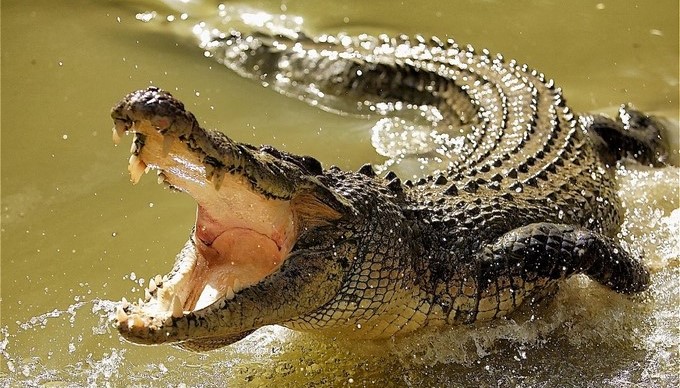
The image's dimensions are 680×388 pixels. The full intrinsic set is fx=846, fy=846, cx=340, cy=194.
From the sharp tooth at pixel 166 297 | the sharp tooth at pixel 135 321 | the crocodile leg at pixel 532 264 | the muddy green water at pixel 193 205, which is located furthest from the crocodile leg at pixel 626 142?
the sharp tooth at pixel 135 321

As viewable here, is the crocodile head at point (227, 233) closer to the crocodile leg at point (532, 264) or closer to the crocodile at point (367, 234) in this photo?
the crocodile at point (367, 234)

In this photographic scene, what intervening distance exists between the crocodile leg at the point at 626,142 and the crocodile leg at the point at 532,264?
6.20 ft

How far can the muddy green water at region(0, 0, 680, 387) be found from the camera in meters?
3.78

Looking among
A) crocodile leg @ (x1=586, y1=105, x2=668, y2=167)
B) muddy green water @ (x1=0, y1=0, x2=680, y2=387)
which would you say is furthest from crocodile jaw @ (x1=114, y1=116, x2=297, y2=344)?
A: crocodile leg @ (x1=586, y1=105, x2=668, y2=167)

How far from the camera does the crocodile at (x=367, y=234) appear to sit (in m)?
2.97

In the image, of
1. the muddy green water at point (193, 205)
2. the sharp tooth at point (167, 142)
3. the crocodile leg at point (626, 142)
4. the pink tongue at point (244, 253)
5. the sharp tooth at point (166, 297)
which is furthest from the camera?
the crocodile leg at point (626, 142)

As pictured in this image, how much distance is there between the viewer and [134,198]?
17.3 feet

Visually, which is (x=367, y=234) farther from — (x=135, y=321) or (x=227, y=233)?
(x=135, y=321)

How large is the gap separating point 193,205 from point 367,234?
1.88 meters

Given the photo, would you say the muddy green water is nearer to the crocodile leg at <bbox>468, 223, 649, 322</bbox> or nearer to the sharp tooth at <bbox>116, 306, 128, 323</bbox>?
the crocodile leg at <bbox>468, 223, 649, 322</bbox>

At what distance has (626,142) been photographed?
579 centimetres

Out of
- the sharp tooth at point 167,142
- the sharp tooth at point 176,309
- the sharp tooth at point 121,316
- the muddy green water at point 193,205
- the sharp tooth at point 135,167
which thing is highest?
the sharp tooth at point 167,142

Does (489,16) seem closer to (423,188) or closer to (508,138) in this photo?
(508,138)

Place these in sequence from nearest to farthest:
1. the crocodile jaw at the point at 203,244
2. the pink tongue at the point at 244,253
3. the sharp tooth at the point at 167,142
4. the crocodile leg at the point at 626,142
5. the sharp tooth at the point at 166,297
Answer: the sharp tooth at the point at 167,142 → the crocodile jaw at the point at 203,244 → the sharp tooth at the point at 166,297 → the pink tongue at the point at 244,253 → the crocodile leg at the point at 626,142
